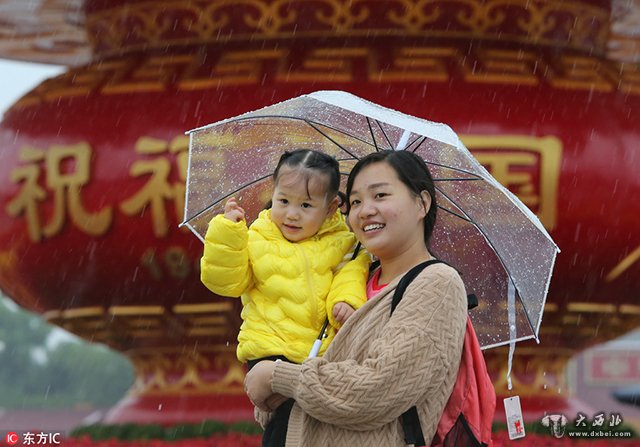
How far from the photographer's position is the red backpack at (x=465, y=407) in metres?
2.50

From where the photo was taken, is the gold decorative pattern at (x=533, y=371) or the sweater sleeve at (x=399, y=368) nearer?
the sweater sleeve at (x=399, y=368)

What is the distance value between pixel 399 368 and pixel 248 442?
3727 millimetres

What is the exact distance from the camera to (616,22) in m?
7.34

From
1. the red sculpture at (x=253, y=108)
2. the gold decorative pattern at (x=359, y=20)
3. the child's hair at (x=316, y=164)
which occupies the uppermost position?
the gold decorative pattern at (x=359, y=20)

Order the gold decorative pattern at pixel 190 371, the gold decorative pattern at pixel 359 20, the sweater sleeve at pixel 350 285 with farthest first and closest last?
1. the gold decorative pattern at pixel 190 371
2. the gold decorative pattern at pixel 359 20
3. the sweater sleeve at pixel 350 285

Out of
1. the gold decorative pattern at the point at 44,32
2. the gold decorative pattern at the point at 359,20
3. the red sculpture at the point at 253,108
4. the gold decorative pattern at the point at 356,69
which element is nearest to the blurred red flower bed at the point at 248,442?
the red sculpture at the point at 253,108

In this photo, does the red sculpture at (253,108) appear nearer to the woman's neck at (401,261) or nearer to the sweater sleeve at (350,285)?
the sweater sleeve at (350,285)

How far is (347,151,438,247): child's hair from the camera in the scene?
8.53ft

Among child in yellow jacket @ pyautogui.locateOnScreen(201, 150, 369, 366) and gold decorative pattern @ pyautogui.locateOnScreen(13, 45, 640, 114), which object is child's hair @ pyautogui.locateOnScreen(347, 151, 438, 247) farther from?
gold decorative pattern @ pyautogui.locateOnScreen(13, 45, 640, 114)

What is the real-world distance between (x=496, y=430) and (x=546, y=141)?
4.50 feet

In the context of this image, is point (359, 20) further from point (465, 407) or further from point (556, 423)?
point (465, 407)

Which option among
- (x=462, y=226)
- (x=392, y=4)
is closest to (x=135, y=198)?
(x=392, y=4)

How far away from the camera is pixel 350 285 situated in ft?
8.86

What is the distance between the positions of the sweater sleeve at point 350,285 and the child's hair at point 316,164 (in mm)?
170
